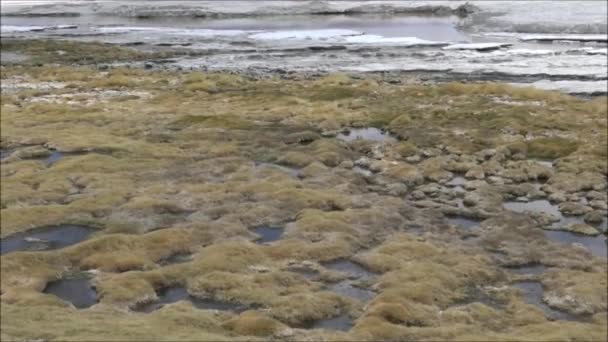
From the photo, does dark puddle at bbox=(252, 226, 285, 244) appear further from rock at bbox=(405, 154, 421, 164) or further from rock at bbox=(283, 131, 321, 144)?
rock at bbox=(283, 131, 321, 144)

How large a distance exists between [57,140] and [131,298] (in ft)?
58.1

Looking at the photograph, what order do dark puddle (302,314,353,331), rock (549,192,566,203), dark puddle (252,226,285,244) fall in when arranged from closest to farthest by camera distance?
1. dark puddle (302,314,353,331)
2. dark puddle (252,226,285,244)
3. rock (549,192,566,203)

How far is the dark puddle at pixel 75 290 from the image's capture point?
672 inches

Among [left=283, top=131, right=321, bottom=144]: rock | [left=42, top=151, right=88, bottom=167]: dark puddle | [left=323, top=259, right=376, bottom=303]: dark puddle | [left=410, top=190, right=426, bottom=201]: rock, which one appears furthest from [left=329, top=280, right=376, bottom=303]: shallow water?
[left=42, top=151, right=88, bottom=167]: dark puddle

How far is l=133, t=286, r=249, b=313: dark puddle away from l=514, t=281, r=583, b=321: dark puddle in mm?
6970

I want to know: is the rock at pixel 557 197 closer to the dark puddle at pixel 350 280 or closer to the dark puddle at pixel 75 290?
the dark puddle at pixel 350 280

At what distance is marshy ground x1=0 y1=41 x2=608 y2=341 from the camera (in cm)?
1608

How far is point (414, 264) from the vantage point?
19.2m

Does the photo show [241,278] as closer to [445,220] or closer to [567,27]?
[445,220]

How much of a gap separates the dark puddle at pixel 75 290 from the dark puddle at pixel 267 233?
5.34 meters

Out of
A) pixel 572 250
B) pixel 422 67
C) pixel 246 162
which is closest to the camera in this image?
pixel 572 250

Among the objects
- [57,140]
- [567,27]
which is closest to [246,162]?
[57,140]

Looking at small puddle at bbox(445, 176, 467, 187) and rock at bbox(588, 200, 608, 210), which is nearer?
rock at bbox(588, 200, 608, 210)

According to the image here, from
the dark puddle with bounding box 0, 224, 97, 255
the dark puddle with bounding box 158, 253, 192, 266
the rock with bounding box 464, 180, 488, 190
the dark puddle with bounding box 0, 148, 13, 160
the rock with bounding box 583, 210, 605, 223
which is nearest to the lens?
the dark puddle with bounding box 158, 253, 192, 266
